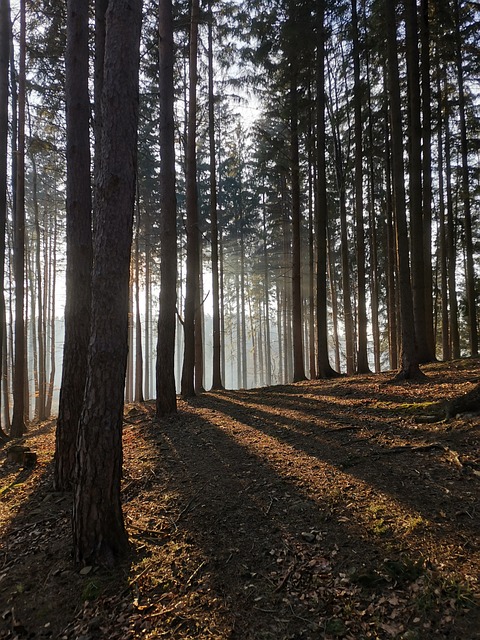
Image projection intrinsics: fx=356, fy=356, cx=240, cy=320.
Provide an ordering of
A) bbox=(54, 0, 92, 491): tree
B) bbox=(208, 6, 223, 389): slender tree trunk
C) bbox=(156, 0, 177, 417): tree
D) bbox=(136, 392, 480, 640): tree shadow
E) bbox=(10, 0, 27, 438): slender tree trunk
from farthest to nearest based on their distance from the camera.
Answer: bbox=(208, 6, 223, 389): slender tree trunk, bbox=(10, 0, 27, 438): slender tree trunk, bbox=(156, 0, 177, 417): tree, bbox=(54, 0, 92, 491): tree, bbox=(136, 392, 480, 640): tree shadow

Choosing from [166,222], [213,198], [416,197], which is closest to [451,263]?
[416,197]

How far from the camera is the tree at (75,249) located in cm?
489

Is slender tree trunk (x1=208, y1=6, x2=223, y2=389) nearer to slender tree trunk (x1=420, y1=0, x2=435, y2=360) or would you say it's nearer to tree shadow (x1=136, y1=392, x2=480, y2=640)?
slender tree trunk (x1=420, y1=0, x2=435, y2=360)

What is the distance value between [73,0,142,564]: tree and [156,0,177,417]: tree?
4.88m

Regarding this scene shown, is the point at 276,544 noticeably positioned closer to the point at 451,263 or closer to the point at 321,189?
the point at 321,189

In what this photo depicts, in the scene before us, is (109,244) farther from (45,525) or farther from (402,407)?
(402,407)

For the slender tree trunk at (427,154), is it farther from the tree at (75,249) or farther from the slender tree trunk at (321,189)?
the tree at (75,249)

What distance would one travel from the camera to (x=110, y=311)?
3.36 m

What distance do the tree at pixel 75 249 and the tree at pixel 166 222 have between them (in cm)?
301

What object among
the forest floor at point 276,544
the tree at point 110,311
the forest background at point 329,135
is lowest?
the forest floor at point 276,544

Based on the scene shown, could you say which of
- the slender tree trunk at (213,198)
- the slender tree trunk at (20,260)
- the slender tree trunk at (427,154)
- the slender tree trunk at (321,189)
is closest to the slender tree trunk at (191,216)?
the slender tree trunk at (213,198)

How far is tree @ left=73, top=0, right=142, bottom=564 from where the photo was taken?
3.30 meters

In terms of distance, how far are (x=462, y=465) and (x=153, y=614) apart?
3427mm

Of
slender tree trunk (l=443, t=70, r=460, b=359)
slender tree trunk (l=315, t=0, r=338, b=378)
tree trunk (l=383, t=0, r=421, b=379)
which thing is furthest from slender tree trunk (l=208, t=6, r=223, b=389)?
slender tree trunk (l=443, t=70, r=460, b=359)
